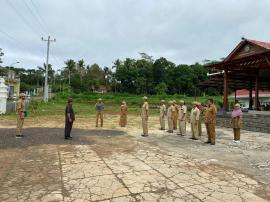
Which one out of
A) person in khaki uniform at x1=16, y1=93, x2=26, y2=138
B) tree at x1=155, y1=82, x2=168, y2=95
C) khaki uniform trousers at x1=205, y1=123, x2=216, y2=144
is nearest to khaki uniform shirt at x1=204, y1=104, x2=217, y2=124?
khaki uniform trousers at x1=205, y1=123, x2=216, y2=144

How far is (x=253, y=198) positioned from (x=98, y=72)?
209ft

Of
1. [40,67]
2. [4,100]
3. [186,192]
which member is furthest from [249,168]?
[40,67]

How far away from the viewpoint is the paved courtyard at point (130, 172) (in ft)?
12.9

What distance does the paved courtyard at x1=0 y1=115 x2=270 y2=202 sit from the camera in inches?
155

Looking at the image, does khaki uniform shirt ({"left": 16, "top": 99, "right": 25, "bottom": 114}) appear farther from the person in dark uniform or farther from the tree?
the tree

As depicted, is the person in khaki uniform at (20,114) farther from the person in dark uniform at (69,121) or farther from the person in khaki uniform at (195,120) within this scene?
the person in khaki uniform at (195,120)

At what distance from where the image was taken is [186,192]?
13.3ft

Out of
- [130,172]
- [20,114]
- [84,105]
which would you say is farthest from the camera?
[84,105]

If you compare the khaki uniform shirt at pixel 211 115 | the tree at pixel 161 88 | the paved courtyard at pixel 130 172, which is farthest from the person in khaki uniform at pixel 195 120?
the tree at pixel 161 88

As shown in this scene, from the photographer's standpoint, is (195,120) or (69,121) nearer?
(69,121)

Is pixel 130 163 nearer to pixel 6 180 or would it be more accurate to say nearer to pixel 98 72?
pixel 6 180

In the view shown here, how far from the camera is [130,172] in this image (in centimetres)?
504

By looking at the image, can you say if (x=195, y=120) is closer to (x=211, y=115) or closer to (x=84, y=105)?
(x=211, y=115)

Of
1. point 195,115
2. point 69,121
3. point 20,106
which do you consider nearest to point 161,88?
point 195,115
